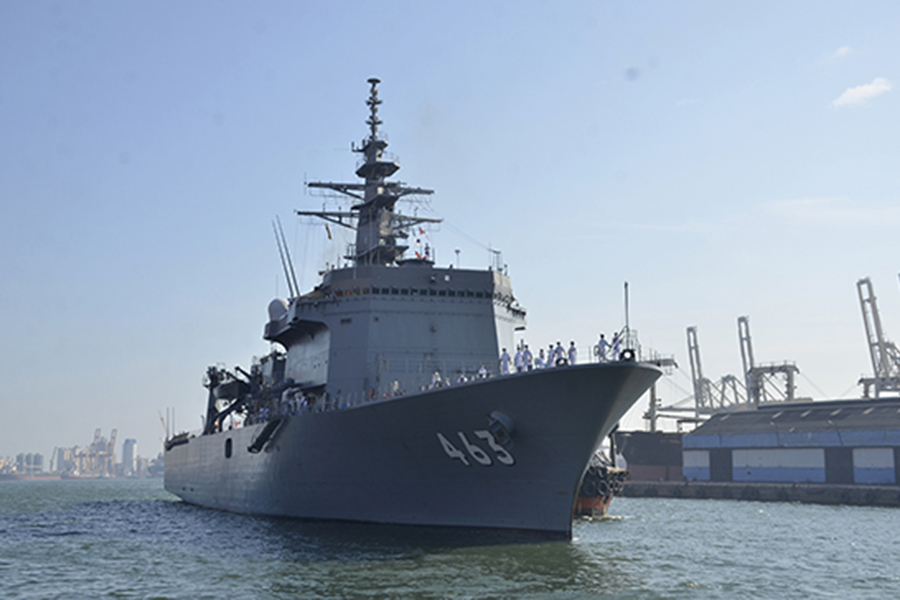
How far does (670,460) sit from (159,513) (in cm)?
3539

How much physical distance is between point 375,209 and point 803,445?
93.0 feet

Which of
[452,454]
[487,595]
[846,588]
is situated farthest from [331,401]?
[846,588]

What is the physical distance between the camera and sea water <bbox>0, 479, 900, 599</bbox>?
13680mm

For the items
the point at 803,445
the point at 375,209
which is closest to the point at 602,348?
the point at 375,209

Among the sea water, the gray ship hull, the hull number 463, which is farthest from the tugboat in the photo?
the hull number 463

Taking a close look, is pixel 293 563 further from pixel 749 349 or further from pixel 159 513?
pixel 749 349

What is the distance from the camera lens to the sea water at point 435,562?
13.7 meters

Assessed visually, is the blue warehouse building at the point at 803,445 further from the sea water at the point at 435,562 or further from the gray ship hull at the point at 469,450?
the gray ship hull at the point at 469,450

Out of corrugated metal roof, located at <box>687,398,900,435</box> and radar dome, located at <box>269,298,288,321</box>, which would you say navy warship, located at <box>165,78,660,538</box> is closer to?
radar dome, located at <box>269,298,288,321</box>

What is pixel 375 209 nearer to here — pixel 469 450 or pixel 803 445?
pixel 469 450

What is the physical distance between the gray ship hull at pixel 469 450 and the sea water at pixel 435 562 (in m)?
0.52

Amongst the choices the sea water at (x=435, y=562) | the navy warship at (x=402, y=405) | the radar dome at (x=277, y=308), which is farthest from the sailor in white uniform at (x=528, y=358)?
the radar dome at (x=277, y=308)

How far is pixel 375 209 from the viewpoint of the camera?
89.5ft

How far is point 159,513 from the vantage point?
32.3m
